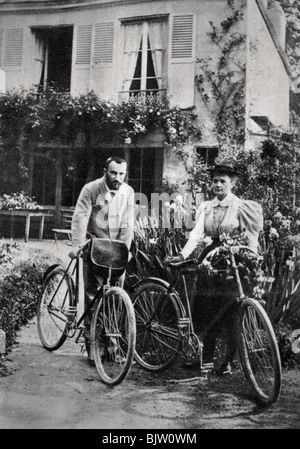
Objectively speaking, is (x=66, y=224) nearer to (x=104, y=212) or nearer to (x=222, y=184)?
(x=104, y=212)

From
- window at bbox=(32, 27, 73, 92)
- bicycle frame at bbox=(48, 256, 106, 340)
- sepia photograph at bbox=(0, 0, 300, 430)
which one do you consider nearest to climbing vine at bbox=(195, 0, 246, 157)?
sepia photograph at bbox=(0, 0, 300, 430)

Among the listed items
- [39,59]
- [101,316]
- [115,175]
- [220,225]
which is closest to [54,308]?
[101,316]

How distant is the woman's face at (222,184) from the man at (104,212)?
1.54ft

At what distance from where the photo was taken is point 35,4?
283 centimetres

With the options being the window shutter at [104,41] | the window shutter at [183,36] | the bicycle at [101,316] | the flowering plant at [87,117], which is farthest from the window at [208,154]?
the window shutter at [104,41]

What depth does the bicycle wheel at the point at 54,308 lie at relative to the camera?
2.74 m

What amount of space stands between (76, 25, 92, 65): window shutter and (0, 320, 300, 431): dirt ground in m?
1.75

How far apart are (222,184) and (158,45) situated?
37.7 inches

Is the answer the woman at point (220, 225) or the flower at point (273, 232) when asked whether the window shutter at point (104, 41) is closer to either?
the woman at point (220, 225)

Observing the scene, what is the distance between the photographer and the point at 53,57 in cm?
285

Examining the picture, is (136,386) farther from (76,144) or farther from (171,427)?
(76,144)

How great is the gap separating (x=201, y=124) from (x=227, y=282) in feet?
2.95

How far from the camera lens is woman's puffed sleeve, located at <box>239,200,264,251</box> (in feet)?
8.13

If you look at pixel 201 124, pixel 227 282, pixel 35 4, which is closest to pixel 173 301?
pixel 227 282
